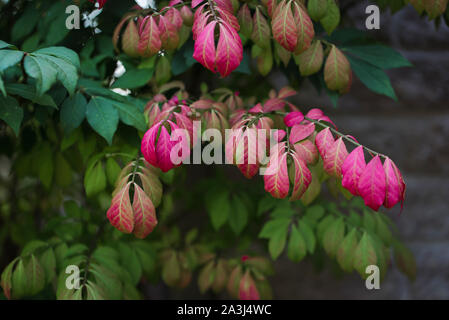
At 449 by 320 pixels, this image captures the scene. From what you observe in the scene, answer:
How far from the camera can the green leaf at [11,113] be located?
717 millimetres

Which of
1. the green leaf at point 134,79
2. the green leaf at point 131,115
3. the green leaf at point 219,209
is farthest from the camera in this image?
the green leaf at point 219,209

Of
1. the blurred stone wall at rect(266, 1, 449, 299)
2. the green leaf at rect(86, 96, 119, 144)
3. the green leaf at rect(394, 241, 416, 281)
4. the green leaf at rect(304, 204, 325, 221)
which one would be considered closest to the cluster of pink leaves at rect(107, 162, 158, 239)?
the green leaf at rect(86, 96, 119, 144)

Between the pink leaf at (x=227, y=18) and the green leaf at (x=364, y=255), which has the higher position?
the pink leaf at (x=227, y=18)

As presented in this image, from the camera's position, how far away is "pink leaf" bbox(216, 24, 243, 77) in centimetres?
68

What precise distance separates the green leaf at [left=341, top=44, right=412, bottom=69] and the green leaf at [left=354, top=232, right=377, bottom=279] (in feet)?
1.39

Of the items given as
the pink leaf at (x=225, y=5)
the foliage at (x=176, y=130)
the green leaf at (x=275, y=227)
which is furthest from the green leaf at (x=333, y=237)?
the pink leaf at (x=225, y=5)

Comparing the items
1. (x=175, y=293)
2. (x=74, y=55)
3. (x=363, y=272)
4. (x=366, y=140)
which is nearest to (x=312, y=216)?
(x=363, y=272)

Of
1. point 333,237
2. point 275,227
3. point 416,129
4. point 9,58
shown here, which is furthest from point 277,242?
point 416,129

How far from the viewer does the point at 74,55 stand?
2.45ft

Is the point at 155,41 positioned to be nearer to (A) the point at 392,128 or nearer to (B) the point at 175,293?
(A) the point at 392,128

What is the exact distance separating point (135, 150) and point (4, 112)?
0.94 feet

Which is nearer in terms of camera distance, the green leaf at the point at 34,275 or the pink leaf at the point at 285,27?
the pink leaf at the point at 285,27

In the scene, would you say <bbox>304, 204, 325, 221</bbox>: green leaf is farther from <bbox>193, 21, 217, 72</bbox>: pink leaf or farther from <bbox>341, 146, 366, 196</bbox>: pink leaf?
<bbox>193, 21, 217, 72</bbox>: pink leaf

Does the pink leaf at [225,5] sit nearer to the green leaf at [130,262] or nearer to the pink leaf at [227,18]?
the pink leaf at [227,18]
